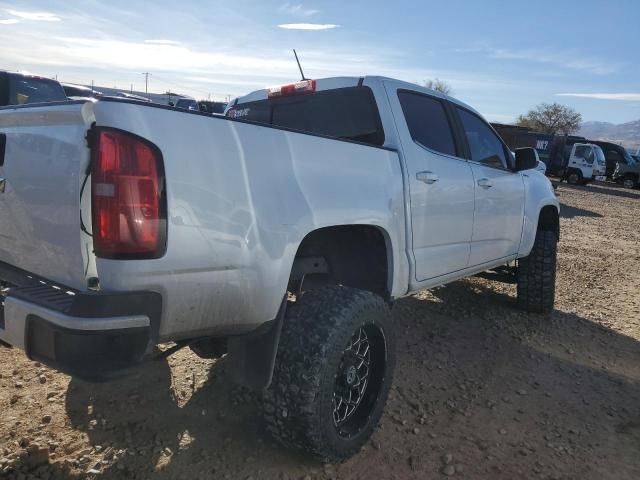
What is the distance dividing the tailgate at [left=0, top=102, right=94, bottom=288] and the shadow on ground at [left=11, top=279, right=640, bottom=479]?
1.06m

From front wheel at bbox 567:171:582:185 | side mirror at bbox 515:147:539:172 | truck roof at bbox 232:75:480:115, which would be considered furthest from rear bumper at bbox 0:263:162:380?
front wheel at bbox 567:171:582:185

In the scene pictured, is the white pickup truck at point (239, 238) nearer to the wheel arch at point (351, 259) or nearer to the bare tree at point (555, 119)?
the wheel arch at point (351, 259)

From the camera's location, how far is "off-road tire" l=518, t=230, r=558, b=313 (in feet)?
16.9

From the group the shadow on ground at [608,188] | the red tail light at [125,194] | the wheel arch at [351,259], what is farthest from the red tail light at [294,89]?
the shadow on ground at [608,188]

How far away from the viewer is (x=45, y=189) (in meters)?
2.03

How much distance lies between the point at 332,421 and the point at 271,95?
2290 millimetres

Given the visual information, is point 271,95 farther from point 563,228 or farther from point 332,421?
point 563,228

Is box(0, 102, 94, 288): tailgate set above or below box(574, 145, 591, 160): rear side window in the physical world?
below

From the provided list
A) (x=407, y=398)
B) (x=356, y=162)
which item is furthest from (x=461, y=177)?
(x=407, y=398)

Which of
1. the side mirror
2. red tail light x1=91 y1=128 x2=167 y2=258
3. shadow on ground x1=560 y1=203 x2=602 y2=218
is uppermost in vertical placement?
the side mirror

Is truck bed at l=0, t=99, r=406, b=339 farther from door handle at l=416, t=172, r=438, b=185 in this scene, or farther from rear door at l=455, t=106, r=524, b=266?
rear door at l=455, t=106, r=524, b=266

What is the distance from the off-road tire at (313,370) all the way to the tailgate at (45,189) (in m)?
0.96

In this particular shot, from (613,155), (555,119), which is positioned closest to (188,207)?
(613,155)

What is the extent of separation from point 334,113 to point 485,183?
1.32 metres
